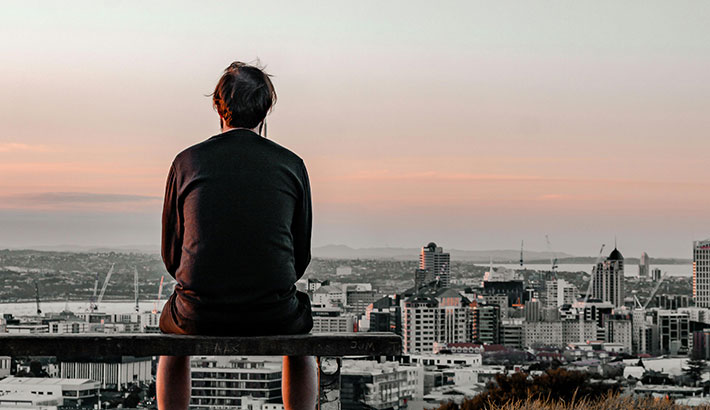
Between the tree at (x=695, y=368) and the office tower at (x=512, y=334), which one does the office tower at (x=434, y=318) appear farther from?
the tree at (x=695, y=368)

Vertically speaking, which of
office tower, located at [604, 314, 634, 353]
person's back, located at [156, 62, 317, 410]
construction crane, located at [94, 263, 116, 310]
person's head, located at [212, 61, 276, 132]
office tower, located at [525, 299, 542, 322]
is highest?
person's head, located at [212, 61, 276, 132]

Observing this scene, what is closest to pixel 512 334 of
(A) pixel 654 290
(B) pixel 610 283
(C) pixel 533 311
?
(C) pixel 533 311

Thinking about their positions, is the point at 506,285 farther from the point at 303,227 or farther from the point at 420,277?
the point at 303,227

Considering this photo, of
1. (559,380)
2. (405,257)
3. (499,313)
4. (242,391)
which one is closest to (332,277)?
(405,257)

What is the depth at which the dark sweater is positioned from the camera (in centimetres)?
310

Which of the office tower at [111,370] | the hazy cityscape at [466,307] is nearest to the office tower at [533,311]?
the hazy cityscape at [466,307]

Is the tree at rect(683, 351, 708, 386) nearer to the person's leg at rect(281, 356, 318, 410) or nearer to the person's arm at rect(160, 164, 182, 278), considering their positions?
the person's leg at rect(281, 356, 318, 410)

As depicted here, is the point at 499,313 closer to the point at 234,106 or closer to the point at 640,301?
the point at 640,301

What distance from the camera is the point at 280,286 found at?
10.3 feet

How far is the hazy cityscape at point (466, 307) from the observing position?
35875 millimetres

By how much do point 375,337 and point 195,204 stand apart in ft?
2.30

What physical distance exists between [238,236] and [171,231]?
27 centimetres

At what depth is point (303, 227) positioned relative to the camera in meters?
3.29

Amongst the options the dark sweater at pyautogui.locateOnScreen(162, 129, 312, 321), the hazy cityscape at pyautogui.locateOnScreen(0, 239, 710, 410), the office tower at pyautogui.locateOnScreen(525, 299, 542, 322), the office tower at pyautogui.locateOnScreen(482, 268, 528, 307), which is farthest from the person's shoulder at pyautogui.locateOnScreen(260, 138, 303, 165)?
the office tower at pyautogui.locateOnScreen(525, 299, 542, 322)
